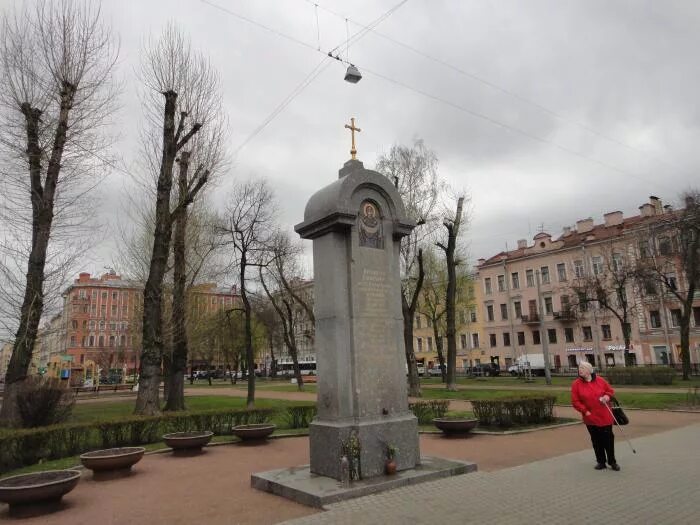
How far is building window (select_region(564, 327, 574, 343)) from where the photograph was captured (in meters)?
52.8

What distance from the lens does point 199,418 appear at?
555 inches

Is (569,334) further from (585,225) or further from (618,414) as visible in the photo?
(618,414)

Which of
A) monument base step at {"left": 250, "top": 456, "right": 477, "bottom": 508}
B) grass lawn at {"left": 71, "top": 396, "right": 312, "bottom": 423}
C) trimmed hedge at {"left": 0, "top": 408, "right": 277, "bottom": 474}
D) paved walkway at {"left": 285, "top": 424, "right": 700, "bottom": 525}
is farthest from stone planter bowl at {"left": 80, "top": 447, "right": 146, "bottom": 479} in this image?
grass lawn at {"left": 71, "top": 396, "right": 312, "bottom": 423}

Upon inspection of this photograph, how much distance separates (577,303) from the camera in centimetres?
4216

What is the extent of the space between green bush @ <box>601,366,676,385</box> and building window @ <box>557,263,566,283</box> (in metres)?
24.9

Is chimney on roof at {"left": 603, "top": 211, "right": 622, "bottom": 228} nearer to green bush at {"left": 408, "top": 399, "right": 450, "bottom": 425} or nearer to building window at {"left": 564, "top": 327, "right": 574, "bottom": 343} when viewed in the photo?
building window at {"left": 564, "top": 327, "right": 574, "bottom": 343}

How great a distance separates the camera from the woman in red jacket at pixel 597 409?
8523mm

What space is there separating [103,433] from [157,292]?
542 centimetres

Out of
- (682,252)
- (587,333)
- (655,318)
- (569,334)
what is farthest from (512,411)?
(569,334)

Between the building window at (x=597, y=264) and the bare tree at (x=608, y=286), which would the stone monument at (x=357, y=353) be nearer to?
the bare tree at (x=608, y=286)

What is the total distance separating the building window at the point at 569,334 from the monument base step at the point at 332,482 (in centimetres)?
4870

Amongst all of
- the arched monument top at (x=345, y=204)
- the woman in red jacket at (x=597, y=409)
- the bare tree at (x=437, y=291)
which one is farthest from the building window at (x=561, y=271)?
the arched monument top at (x=345, y=204)

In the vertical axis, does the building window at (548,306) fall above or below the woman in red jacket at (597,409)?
above

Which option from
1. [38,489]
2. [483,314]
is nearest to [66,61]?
[38,489]
